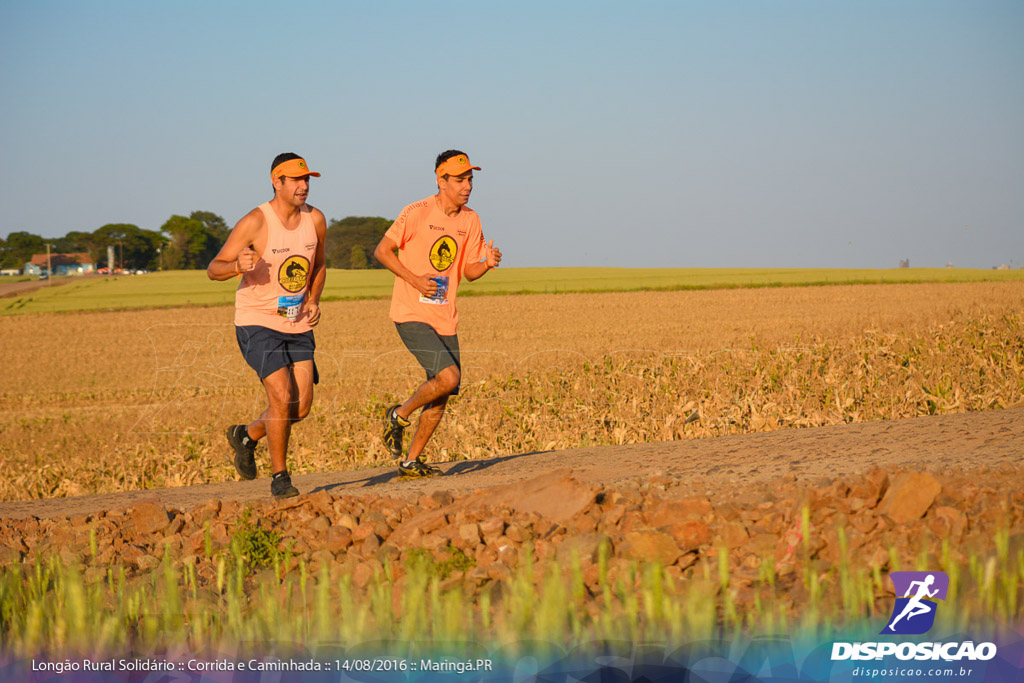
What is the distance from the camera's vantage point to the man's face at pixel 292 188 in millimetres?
5957

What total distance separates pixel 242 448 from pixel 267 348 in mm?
1127

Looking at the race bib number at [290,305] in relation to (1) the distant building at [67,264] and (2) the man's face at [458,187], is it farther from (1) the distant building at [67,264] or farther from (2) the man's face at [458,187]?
(1) the distant building at [67,264]

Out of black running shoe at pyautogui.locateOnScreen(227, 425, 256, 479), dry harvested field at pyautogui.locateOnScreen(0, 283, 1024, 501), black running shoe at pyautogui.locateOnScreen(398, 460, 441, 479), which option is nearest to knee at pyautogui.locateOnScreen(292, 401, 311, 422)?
black running shoe at pyautogui.locateOnScreen(227, 425, 256, 479)

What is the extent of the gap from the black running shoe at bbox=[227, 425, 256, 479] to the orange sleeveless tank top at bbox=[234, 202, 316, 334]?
3.42 ft

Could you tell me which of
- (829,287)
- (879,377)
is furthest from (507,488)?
(829,287)

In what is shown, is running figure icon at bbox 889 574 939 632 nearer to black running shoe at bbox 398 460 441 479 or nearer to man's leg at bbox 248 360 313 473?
man's leg at bbox 248 360 313 473

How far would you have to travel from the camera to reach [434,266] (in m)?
6.59

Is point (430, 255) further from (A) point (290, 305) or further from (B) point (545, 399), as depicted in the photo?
(B) point (545, 399)

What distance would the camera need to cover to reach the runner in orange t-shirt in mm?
6480

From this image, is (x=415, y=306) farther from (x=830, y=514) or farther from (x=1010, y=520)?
(x=1010, y=520)

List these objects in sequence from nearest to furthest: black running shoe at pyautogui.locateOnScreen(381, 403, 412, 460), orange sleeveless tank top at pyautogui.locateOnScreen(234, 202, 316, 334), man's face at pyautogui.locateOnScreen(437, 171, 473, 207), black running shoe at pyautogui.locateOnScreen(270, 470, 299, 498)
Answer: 1. black running shoe at pyautogui.locateOnScreen(270, 470, 299, 498)
2. orange sleeveless tank top at pyautogui.locateOnScreen(234, 202, 316, 334)
3. man's face at pyautogui.locateOnScreen(437, 171, 473, 207)
4. black running shoe at pyautogui.locateOnScreen(381, 403, 412, 460)

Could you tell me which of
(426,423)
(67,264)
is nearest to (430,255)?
(426,423)

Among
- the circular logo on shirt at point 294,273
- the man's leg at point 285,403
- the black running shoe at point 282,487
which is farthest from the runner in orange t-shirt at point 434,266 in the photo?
the black running shoe at point 282,487

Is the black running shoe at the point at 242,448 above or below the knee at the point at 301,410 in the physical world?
below
